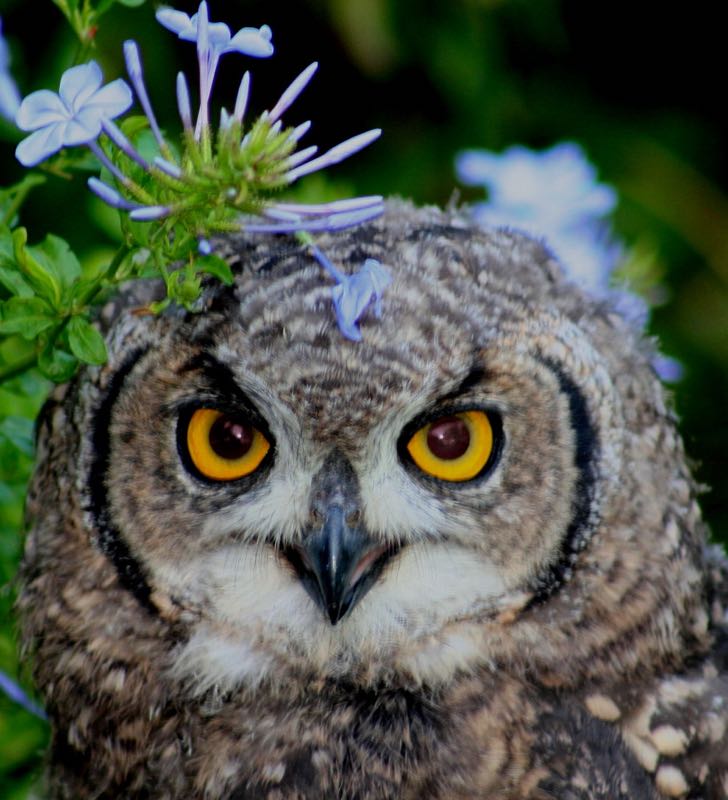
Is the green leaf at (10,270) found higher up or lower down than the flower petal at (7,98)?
lower down

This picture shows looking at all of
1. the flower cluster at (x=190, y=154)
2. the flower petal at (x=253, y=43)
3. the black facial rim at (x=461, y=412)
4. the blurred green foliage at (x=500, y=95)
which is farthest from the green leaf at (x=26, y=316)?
the blurred green foliage at (x=500, y=95)

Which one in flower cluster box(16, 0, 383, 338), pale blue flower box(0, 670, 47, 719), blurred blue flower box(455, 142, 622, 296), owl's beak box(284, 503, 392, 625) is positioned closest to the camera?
flower cluster box(16, 0, 383, 338)

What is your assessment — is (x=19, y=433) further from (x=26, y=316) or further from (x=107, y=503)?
(x=26, y=316)

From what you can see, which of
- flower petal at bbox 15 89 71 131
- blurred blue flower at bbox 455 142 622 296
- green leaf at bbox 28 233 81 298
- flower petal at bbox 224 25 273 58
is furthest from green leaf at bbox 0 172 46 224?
blurred blue flower at bbox 455 142 622 296

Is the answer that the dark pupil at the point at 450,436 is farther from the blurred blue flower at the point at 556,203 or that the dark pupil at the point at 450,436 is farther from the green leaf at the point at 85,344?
the blurred blue flower at the point at 556,203

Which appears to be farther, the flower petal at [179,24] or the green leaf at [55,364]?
the green leaf at [55,364]

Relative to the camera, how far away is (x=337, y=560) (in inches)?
65.7

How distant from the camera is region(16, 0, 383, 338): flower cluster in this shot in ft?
4.20

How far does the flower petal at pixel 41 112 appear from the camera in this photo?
133cm

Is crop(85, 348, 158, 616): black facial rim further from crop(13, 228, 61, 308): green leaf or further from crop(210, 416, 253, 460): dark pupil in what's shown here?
crop(13, 228, 61, 308): green leaf

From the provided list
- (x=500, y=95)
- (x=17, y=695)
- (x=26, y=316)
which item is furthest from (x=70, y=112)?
(x=500, y=95)

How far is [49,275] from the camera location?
4.80ft

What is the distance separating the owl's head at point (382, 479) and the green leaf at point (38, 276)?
10.3 inches

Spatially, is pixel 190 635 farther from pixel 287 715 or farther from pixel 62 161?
pixel 62 161
